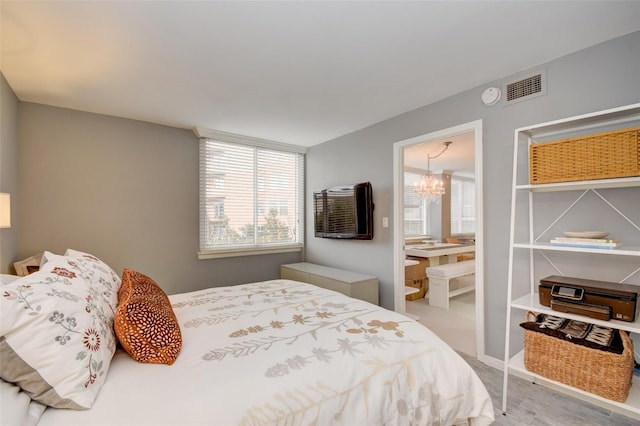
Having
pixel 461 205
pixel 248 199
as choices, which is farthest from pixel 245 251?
pixel 461 205

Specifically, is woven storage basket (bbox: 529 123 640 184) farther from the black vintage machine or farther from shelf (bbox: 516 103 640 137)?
the black vintage machine

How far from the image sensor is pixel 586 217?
2.00m

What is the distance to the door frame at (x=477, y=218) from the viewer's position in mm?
2541

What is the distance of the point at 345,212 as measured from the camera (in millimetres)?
3816

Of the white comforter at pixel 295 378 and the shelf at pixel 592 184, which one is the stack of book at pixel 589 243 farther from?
the white comforter at pixel 295 378

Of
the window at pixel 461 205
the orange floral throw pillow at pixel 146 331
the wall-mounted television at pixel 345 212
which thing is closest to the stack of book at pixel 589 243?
the wall-mounted television at pixel 345 212

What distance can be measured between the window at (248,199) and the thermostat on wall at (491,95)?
2.85m

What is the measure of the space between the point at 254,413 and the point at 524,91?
2836 mm

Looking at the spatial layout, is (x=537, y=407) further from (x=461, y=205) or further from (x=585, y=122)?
(x=461, y=205)

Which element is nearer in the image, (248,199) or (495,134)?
(495,134)

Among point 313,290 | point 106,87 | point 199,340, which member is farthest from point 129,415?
point 106,87

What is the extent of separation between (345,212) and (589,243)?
2.47 m

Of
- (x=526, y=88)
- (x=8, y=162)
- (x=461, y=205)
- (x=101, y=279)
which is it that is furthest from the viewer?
(x=461, y=205)

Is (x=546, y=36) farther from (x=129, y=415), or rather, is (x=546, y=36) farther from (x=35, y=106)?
(x=35, y=106)
